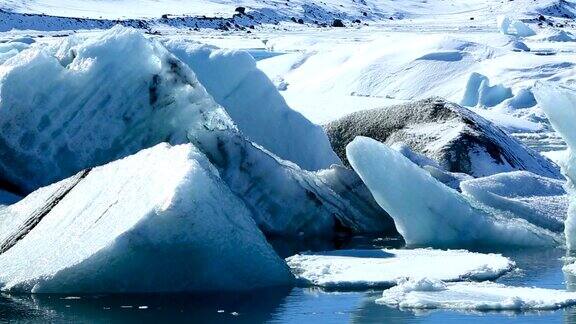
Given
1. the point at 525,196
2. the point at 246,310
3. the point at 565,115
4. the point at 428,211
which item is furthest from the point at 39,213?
the point at 525,196

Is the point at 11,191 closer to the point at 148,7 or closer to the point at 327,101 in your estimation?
the point at 327,101

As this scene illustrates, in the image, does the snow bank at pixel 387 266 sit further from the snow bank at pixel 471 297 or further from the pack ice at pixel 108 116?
the pack ice at pixel 108 116

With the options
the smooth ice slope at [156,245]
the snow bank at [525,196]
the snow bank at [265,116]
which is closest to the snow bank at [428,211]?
the snow bank at [525,196]

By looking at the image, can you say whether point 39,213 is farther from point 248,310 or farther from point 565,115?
point 565,115

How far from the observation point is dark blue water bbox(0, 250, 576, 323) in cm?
517

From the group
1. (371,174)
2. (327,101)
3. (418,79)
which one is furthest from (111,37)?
(418,79)

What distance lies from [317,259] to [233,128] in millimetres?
1453

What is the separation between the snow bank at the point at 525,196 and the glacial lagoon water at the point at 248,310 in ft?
6.24

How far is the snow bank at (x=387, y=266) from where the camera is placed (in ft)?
19.6

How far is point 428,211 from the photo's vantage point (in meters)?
7.46

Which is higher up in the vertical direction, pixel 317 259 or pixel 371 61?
pixel 317 259

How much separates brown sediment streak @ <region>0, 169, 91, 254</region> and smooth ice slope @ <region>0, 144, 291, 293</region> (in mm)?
267

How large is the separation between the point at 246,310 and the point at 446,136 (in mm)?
4788

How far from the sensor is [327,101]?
15773 millimetres
